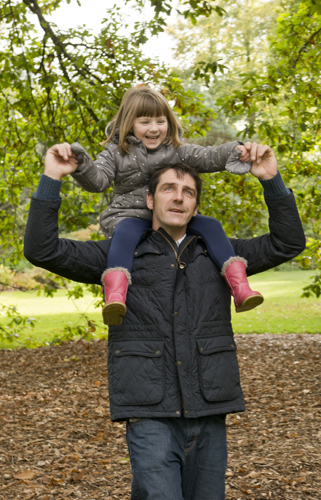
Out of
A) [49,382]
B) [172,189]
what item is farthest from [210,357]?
[49,382]

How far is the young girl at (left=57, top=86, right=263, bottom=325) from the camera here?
2.29 m

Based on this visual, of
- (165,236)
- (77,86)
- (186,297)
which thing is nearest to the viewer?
(186,297)

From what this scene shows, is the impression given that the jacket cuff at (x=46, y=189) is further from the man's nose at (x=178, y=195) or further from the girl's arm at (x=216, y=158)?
the girl's arm at (x=216, y=158)

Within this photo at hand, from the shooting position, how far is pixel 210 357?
86.0 inches

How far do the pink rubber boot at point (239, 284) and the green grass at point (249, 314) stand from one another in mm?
6266

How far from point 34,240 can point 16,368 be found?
22.2 feet

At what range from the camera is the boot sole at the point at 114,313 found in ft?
6.86

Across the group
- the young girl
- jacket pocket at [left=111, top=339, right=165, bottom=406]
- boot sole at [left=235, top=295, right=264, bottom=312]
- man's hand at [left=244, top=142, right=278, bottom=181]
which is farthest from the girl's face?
jacket pocket at [left=111, top=339, right=165, bottom=406]

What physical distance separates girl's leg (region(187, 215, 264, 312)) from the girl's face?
50cm

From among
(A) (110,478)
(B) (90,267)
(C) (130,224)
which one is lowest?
(A) (110,478)

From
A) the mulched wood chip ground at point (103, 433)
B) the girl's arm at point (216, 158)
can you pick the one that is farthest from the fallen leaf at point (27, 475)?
the girl's arm at point (216, 158)

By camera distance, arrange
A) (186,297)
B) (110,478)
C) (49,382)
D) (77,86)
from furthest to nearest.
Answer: (49,382)
(77,86)
(110,478)
(186,297)

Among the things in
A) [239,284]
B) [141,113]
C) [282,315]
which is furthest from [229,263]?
[282,315]

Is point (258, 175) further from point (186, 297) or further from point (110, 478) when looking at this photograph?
point (110, 478)
